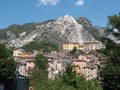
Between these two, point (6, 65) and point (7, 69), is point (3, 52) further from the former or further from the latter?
point (7, 69)

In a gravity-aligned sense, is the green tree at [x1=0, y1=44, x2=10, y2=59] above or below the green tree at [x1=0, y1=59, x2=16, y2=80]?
above

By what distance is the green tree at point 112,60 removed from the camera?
134 feet

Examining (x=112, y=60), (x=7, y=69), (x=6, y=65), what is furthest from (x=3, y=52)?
(x=112, y=60)

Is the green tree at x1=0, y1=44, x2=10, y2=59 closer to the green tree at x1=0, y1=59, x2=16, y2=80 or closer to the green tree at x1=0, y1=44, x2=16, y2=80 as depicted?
the green tree at x1=0, y1=44, x2=16, y2=80

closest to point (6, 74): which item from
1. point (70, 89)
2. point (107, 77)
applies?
point (70, 89)

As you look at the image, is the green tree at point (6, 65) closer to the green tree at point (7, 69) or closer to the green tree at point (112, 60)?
the green tree at point (7, 69)

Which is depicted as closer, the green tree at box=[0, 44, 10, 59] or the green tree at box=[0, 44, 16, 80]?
the green tree at box=[0, 44, 16, 80]

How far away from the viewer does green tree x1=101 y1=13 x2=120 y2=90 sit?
40.9 m

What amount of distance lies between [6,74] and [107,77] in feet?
32.0

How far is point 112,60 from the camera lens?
41.7 metres

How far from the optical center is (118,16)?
1693 inches

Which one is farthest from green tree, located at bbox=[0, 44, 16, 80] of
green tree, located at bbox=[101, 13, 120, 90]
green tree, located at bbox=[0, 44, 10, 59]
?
green tree, located at bbox=[101, 13, 120, 90]

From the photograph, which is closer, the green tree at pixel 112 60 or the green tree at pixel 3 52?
the green tree at pixel 112 60

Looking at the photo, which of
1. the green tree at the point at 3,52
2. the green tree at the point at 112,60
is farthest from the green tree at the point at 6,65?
the green tree at the point at 112,60
